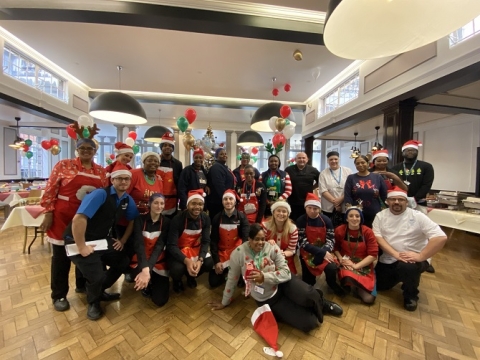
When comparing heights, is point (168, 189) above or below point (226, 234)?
above

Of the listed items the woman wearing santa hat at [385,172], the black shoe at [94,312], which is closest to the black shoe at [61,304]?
the black shoe at [94,312]

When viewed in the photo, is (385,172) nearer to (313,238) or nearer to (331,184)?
(331,184)

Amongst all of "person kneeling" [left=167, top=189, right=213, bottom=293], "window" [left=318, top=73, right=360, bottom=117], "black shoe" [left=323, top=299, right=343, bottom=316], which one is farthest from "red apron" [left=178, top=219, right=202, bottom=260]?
"window" [left=318, top=73, right=360, bottom=117]

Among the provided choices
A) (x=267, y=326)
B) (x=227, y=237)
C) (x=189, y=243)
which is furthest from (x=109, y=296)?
(x=267, y=326)

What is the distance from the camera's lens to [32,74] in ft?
14.2

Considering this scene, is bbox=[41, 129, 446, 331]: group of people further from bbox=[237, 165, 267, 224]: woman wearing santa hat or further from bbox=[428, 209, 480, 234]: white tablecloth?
bbox=[428, 209, 480, 234]: white tablecloth

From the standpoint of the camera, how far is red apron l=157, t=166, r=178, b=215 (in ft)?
8.54

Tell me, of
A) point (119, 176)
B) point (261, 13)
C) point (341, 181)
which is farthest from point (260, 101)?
point (119, 176)

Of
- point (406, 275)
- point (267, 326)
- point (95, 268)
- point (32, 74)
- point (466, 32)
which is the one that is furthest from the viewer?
point (32, 74)

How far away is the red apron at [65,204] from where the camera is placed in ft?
6.04

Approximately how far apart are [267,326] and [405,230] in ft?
5.60

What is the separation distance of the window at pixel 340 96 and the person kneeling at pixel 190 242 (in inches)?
176

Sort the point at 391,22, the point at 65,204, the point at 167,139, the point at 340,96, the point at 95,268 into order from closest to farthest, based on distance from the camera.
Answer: the point at 391,22 → the point at 95,268 → the point at 65,204 → the point at 167,139 → the point at 340,96

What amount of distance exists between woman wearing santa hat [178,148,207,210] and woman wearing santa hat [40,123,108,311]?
2.89ft
